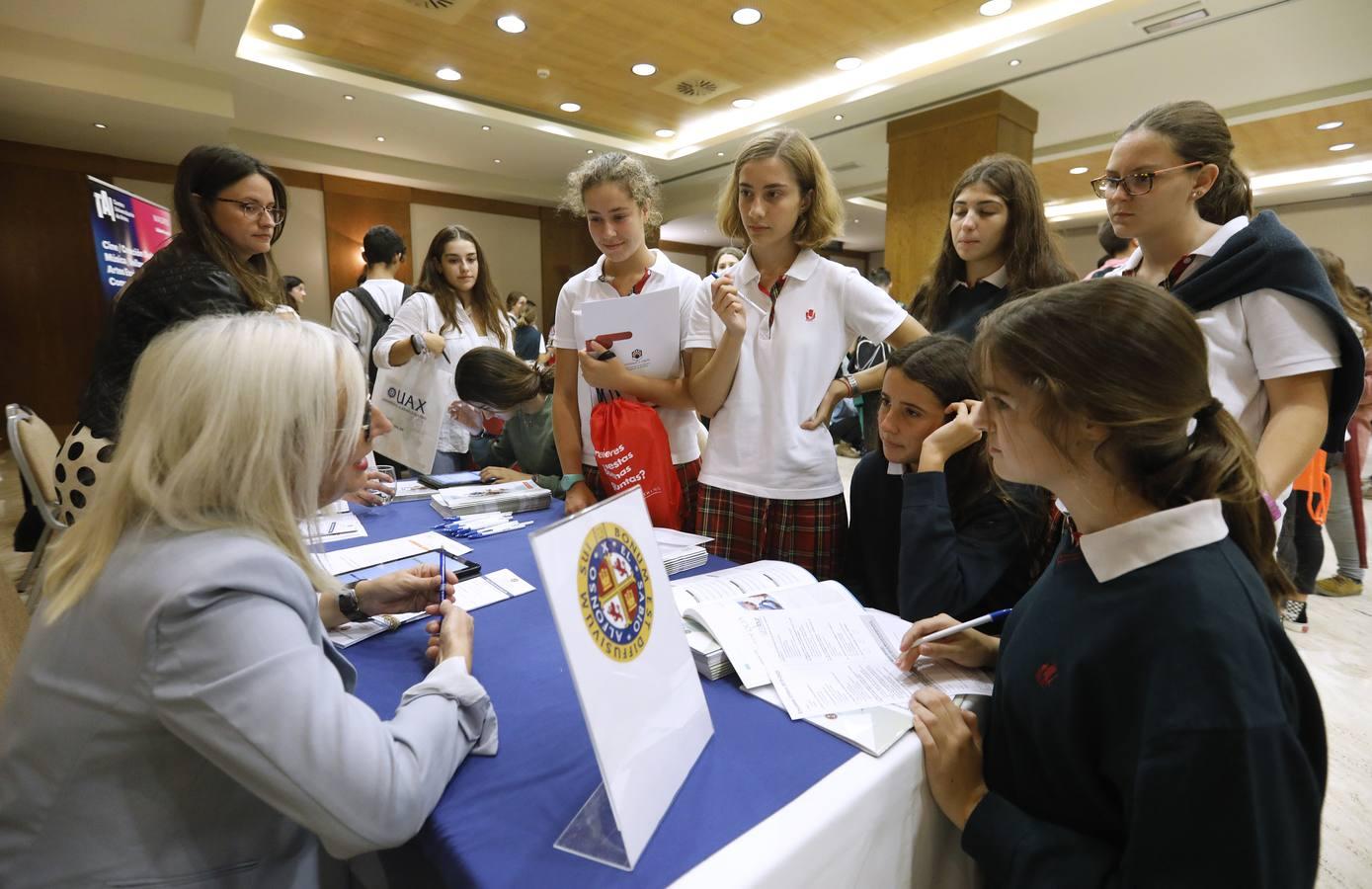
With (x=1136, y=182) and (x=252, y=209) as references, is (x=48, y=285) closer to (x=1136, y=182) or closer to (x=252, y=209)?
(x=252, y=209)

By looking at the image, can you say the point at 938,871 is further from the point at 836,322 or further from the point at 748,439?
the point at 836,322

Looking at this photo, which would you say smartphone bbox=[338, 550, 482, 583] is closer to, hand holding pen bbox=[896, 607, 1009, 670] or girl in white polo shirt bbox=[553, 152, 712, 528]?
girl in white polo shirt bbox=[553, 152, 712, 528]

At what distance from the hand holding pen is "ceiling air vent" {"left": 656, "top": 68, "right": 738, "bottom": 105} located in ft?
17.5

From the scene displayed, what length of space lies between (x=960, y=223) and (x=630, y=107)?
5243 mm

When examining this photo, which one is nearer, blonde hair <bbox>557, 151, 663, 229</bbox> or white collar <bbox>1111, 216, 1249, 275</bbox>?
white collar <bbox>1111, 216, 1249, 275</bbox>

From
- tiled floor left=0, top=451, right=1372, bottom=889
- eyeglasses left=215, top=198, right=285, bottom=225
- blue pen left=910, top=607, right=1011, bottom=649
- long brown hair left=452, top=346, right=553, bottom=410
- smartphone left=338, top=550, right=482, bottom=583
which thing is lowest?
tiled floor left=0, top=451, right=1372, bottom=889

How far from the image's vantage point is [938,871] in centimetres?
88

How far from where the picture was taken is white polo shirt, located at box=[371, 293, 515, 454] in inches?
101

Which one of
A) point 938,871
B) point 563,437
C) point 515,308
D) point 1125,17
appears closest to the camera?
point 938,871

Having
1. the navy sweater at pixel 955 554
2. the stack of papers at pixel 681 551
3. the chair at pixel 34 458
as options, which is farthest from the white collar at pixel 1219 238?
the chair at pixel 34 458

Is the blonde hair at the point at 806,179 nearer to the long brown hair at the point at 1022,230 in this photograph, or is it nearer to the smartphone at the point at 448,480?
the long brown hair at the point at 1022,230

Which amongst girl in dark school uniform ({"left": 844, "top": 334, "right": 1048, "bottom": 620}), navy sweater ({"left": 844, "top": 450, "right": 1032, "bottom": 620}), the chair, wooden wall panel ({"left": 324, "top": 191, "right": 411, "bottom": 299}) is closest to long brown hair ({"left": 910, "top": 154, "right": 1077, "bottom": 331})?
girl in dark school uniform ({"left": 844, "top": 334, "right": 1048, "bottom": 620})

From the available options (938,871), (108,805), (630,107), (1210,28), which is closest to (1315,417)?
(938,871)

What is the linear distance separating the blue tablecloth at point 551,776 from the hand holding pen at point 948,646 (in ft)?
0.67
